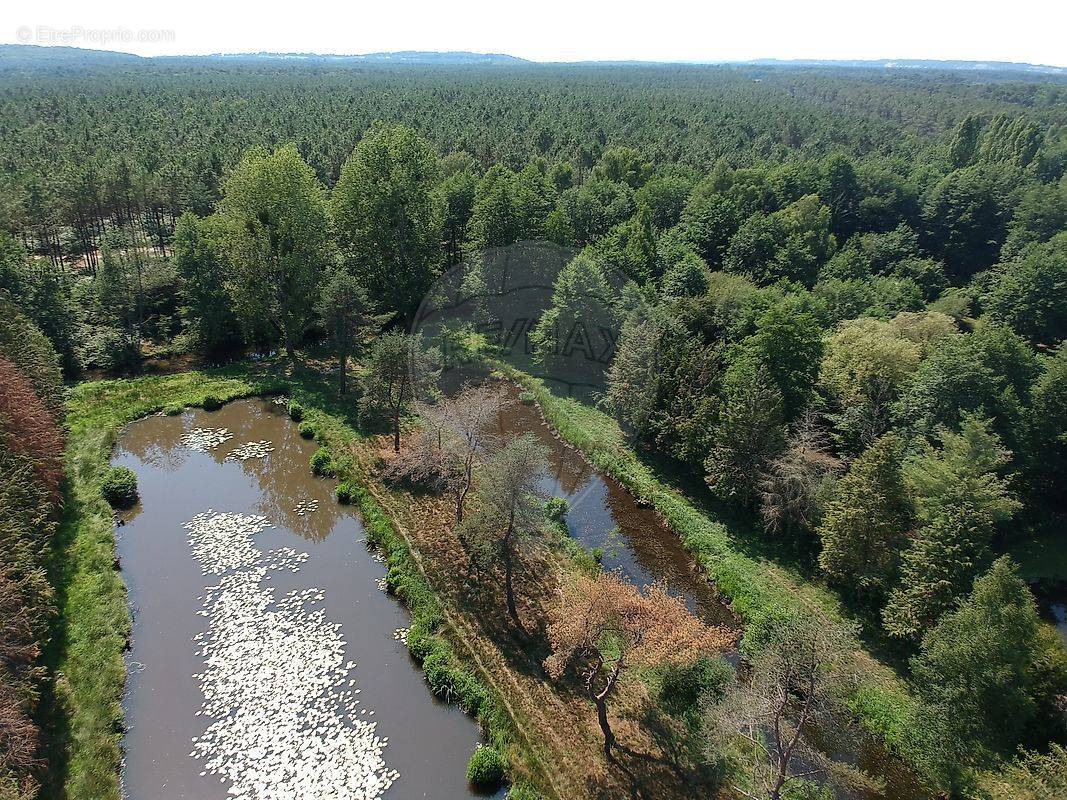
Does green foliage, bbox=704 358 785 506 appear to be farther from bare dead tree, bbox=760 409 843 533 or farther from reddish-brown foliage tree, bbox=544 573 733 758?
reddish-brown foliage tree, bbox=544 573 733 758

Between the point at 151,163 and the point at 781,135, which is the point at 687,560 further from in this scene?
the point at 781,135

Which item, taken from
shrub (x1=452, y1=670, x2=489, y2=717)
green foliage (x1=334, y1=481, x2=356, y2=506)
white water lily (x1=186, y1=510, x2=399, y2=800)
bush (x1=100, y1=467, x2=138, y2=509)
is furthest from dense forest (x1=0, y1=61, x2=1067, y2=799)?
shrub (x1=452, y1=670, x2=489, y2=717)

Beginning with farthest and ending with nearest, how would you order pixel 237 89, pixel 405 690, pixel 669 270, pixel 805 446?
pixel 237 89 < pixel 669 270 < pixel 805 446 < pixel 405 690

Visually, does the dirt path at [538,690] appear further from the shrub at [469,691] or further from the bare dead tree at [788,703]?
the bare dead tree at [788,703]

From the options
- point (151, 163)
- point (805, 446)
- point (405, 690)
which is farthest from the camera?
point (151, 163)

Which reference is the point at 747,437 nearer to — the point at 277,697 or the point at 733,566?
the point at 733,566

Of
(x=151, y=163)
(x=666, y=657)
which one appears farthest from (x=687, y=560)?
(x=151, y=163)

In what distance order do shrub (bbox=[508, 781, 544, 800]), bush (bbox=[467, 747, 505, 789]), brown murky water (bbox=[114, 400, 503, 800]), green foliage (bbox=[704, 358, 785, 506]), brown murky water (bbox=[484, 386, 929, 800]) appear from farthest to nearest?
green foliage (bbox=[704, 358, 785, 506]) < brown murky water (bbox=[484, 386, 929, 800]) < brown murky water (bbox=[114, 400, 503, 800]) < bush (bbox=[467, 747, 505, 789]) < shrub (bbox=[508, 781, 544, 800])

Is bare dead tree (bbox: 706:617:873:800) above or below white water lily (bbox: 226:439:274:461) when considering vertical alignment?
above
